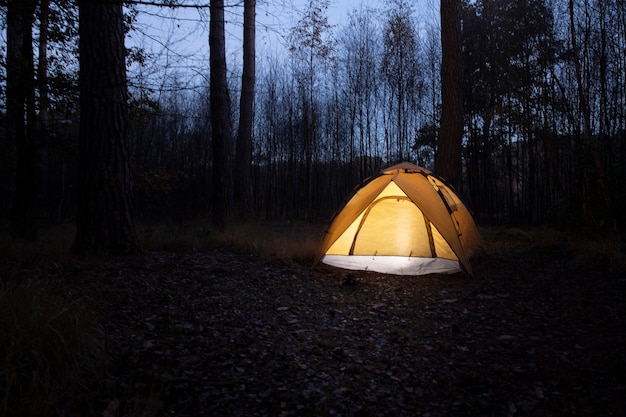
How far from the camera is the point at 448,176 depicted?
25.7 ft

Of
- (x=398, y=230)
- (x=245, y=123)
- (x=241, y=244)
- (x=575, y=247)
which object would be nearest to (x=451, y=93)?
(x=398, y=230)

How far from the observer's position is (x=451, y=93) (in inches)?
312

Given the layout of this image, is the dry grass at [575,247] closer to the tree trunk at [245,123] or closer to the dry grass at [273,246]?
the dry grass at [273,246]

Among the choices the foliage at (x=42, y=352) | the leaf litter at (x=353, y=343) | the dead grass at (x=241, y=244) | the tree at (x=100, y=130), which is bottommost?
the leaf litter at (x=353, y=343)

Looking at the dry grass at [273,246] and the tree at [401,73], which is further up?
the tree at [401,73]

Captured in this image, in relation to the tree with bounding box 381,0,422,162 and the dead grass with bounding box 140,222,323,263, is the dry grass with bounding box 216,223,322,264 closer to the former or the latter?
the dead grass with bounding box 140,222,323,263

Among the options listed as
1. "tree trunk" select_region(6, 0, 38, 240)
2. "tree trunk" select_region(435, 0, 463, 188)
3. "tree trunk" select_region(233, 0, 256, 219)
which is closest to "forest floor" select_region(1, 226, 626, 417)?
"tree trunk" select_region(435, 0, 463, 188)

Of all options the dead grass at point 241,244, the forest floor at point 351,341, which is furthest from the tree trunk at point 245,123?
the forest floor at point 351,341

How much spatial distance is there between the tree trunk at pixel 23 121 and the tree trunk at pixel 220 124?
3.26m

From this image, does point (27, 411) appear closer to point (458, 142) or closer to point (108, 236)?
point (108, 236)

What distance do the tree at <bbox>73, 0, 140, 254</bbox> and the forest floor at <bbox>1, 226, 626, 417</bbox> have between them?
0.51 m

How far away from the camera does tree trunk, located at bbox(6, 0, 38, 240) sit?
581 centimetres

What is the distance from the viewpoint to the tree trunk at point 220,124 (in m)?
8.58

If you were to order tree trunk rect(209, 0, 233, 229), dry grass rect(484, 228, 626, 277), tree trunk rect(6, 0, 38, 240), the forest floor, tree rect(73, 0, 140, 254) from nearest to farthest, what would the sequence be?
1. the forest floor
2. tree rect(73, 0, 140, 254)
3. dry grass rect(484, 228, 626, 277)
4. tree trunk rect(6, 0, 38, 240)
5. tree trunk rect(209, 0, 233, 229)
